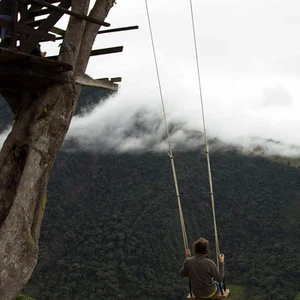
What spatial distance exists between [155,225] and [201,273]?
113024mm

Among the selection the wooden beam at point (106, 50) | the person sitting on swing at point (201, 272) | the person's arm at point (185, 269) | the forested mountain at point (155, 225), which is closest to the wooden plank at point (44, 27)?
the wooden beam at point (106, 50)

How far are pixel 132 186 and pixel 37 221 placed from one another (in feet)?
438

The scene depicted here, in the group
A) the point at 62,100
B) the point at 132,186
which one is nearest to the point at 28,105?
the point at 62,100

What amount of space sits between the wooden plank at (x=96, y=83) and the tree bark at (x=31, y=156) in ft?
0.31

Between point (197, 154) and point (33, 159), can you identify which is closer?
point (33, 159)

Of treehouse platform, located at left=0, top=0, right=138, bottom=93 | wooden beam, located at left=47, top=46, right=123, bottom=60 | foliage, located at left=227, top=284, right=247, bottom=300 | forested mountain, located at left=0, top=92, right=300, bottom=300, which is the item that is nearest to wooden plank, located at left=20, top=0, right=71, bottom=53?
treehouse platform, located at left=0, top=0, right=138, bottom=93

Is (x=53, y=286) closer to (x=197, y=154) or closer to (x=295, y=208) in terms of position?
(x=295, y=208)

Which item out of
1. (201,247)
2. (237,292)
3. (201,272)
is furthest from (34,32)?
(237,292)

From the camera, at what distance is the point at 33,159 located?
5.78 meters

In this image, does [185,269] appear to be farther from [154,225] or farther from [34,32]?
[154,225]

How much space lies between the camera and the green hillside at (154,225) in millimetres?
92500

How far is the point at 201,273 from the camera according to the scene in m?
6.08

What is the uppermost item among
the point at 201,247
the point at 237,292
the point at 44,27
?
the point at 44,27

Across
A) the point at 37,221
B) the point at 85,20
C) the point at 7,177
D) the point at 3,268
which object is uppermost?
the point at 85,20
